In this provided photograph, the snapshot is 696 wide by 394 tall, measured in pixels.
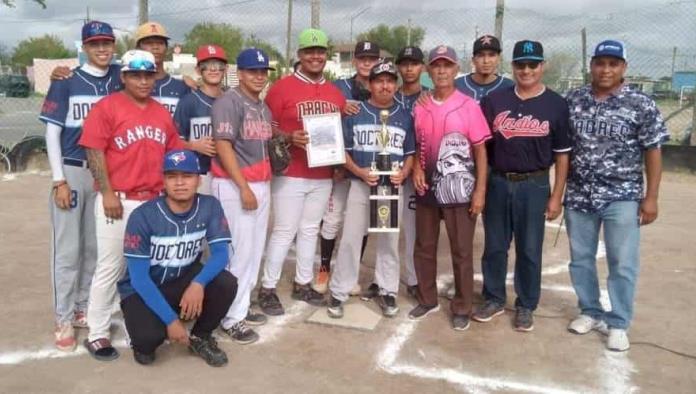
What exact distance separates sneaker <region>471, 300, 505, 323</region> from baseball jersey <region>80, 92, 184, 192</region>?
8.10 ft

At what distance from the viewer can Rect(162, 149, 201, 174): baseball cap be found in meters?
3.51

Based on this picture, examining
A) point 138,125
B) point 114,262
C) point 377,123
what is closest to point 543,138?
point 377,123

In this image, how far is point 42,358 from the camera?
12.4 ft

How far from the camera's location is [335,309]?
4.57 meters

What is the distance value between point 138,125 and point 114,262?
0.87 metres

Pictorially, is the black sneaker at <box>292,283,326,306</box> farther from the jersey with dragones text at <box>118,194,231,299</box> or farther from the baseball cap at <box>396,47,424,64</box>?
the baseball cap at <box>396,47,424,64</box>

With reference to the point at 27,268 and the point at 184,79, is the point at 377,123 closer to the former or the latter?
the point at 184,79

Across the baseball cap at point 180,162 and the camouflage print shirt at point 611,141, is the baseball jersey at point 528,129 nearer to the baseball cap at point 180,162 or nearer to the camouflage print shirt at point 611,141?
the camouflage print shirt at point 611,141

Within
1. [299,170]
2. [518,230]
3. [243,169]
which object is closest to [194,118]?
[243,169]

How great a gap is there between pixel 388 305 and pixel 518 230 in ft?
3.74

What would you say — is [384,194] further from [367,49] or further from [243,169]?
[367,49]

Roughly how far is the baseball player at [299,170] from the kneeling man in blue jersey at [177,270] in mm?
803

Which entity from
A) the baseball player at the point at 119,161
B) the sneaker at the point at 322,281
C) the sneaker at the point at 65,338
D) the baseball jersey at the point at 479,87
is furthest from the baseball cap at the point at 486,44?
the sneaker at the point at 65,338

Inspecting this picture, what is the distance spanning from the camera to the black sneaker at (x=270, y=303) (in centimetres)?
459
